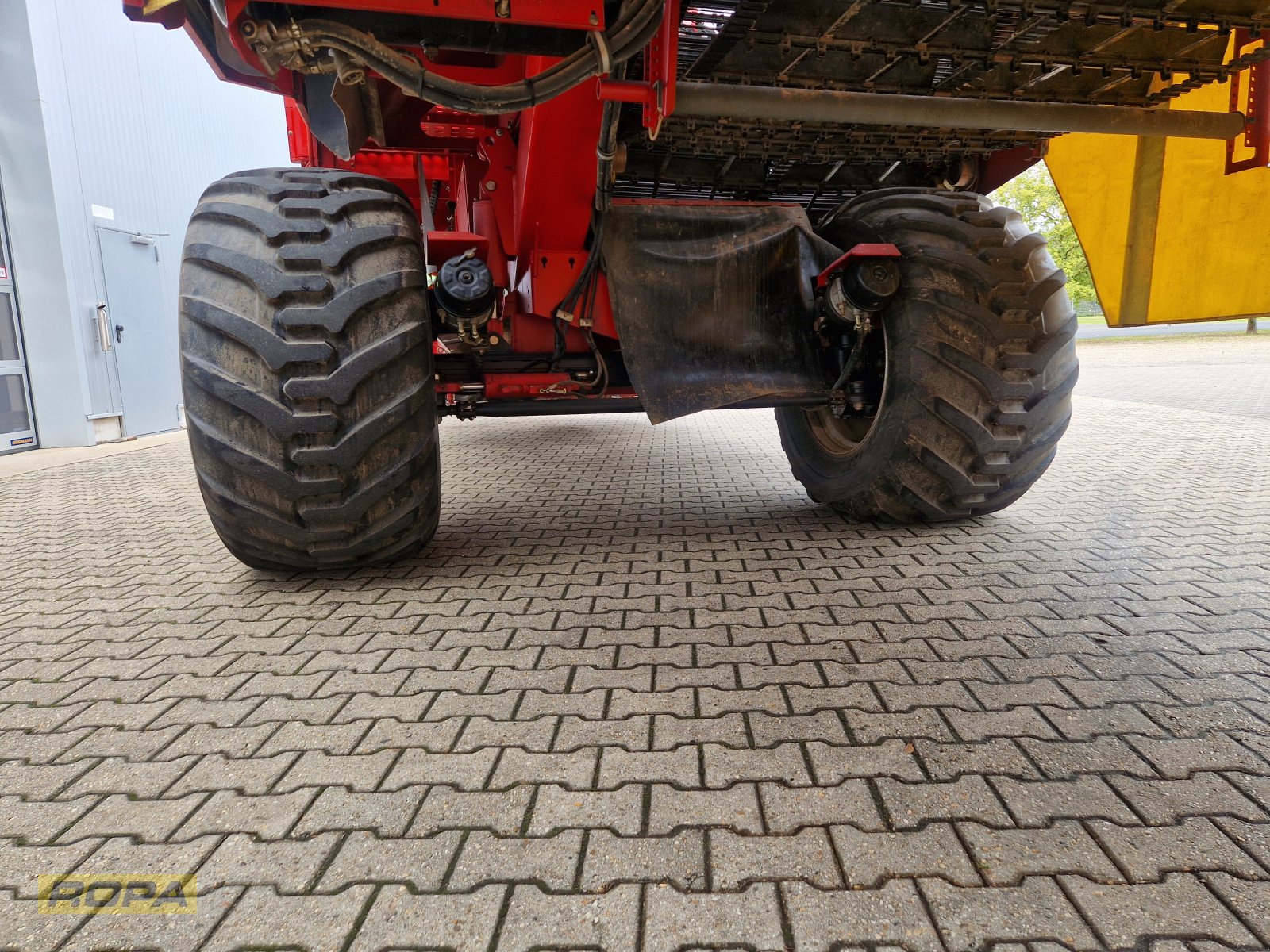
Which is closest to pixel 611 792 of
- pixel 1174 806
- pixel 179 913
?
pixel 179 913

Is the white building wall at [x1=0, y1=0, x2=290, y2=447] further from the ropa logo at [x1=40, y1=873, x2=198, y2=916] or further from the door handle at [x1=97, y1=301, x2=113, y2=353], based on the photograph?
the ropa logo at [x1=40, y1=873, x2=198, y2=916]

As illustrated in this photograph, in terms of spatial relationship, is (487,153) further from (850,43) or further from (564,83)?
(850,43)

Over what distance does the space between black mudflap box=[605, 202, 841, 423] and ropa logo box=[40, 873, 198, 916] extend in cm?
245

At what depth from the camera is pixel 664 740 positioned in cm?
190

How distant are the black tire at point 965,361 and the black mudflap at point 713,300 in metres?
0.39

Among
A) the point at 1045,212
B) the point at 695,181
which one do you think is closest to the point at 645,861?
the point at 695,181

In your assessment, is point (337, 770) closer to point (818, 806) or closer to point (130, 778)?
point (130, 778)

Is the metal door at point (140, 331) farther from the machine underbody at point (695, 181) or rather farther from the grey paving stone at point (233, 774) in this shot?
the grey paving stone at point (233, 774)

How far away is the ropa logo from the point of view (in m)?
1.40

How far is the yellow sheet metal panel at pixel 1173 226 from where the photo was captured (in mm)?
3133

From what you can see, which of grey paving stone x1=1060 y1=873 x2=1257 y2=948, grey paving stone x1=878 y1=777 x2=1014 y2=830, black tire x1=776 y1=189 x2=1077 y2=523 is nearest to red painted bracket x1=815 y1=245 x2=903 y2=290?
black tire x1=776 y1=189 x2=1077 y2=523

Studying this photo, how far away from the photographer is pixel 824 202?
4555mm

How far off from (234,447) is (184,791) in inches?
52.3

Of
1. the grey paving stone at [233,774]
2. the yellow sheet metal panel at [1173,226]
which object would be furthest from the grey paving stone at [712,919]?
the yellow sheet metal panel at [1173,226]
